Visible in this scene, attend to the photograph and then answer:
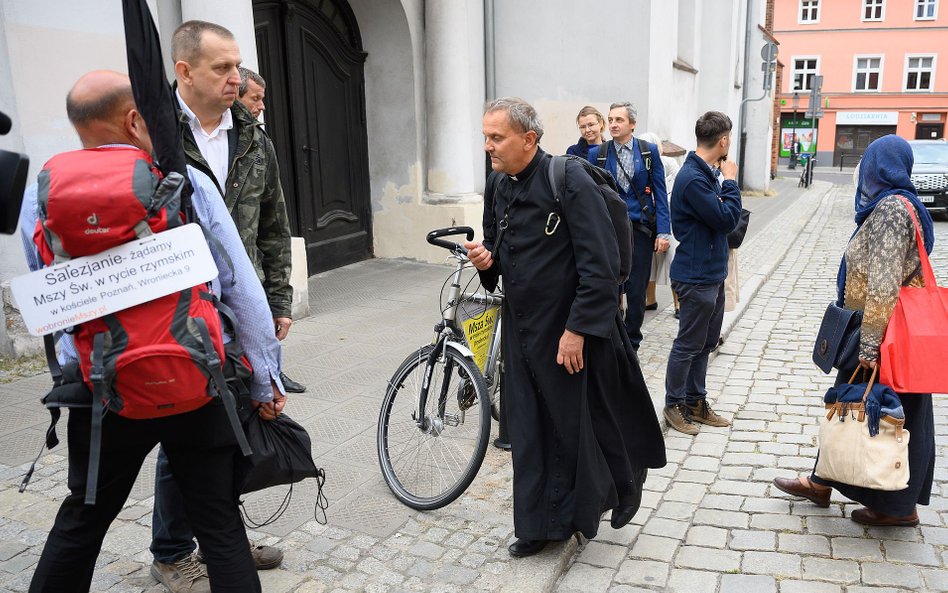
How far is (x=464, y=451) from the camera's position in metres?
3.79

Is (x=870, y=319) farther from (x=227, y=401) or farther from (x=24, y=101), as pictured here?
(x=24, y=101)

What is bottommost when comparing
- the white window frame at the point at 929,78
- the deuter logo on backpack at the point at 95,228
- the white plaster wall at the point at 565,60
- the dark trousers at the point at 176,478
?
the dark trousers at the point at 176,478

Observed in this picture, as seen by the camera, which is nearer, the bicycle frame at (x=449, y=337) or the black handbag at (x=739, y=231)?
the bicycle frame at (x=449, y=337)

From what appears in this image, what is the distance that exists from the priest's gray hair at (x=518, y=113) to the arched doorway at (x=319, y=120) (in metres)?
5.90

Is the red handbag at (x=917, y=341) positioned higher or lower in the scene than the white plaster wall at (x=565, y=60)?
lower

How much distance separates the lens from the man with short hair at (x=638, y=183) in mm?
6215

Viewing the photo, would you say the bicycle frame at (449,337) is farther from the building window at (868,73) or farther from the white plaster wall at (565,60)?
the building window at (868,73)

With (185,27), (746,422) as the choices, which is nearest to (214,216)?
(185,27)

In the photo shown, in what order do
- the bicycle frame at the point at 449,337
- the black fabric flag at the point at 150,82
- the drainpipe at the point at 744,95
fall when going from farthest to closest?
1. the drainpipe at the point at 744,95
2. the bicycle frame at the point at 449,337
3. the black fabric flag at the point at 150,82

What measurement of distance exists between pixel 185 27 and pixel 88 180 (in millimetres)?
1054

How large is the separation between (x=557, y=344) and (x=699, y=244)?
71.8 inches

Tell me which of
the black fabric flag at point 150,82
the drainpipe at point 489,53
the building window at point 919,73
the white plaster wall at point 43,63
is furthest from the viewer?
the building window at point 919,73

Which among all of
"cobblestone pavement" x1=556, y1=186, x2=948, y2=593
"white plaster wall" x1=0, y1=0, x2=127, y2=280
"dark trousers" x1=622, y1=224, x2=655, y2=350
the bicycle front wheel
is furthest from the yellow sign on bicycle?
"white plaster wall" x1=0, y1=0, x2=127, y2=280

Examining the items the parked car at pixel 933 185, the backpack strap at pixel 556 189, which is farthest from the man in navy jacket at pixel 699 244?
the parked car at pixel 933 185
